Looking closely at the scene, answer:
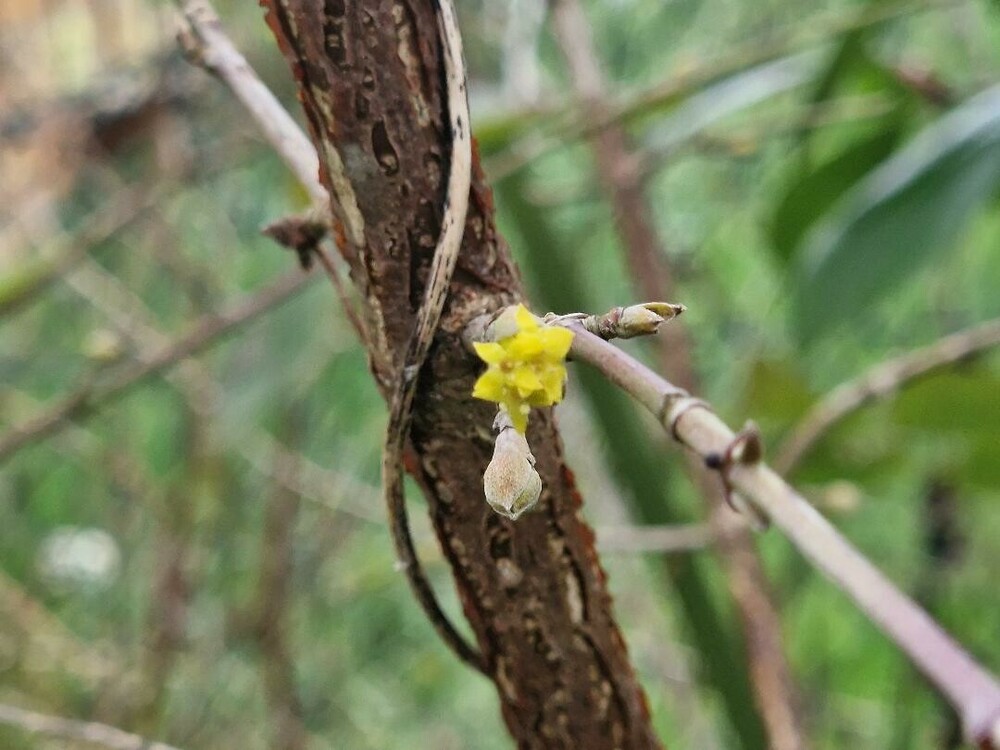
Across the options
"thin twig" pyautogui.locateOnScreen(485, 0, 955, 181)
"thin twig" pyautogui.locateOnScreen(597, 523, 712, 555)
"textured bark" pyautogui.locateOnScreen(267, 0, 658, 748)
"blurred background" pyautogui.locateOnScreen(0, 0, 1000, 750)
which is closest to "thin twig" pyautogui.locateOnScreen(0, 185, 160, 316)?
"blurred background" pyautogui.locateOnScreen(0, 0, 1000, 750)

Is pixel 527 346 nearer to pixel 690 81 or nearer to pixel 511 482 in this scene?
pixel 511 482

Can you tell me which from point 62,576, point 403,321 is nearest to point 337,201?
point 403,321

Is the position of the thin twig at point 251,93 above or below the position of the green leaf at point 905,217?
below

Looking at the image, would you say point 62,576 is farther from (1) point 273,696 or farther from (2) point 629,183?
(2) point 629,183

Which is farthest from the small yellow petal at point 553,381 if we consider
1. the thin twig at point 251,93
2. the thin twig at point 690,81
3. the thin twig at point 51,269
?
the thin twig at point 51,269

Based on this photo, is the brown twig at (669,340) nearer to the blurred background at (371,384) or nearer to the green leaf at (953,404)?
the blurred background at (371,384)

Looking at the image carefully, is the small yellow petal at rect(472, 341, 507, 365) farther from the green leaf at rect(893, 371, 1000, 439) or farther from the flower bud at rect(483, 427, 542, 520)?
the green leaf at rect(893, 371, 1000, 439)

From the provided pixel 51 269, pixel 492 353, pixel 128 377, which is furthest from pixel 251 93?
pixel 51 269
